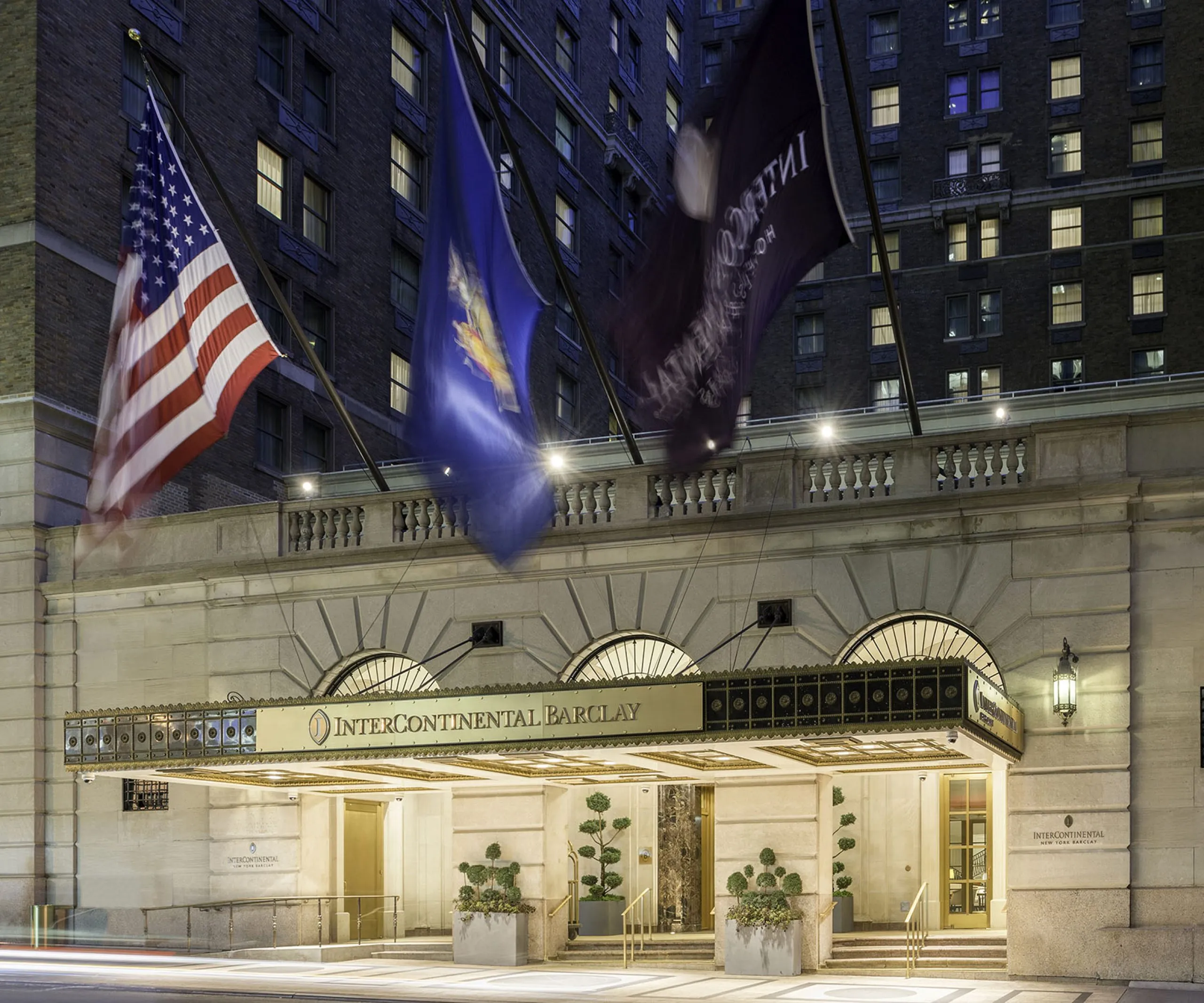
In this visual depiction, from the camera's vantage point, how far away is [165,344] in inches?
1044

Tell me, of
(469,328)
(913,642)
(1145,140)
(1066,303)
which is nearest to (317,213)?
(469,328)

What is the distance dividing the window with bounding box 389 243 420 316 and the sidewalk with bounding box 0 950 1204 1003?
22.3 metres

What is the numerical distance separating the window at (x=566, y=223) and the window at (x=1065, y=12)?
19533mm

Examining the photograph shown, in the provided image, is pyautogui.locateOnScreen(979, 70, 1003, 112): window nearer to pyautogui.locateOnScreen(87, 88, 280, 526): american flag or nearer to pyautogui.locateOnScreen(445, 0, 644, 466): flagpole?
pyautogui.locateOnScreen(445, 0, 644, 466): flagpole

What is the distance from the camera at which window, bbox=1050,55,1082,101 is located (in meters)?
59.5

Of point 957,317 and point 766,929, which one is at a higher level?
point 957,317

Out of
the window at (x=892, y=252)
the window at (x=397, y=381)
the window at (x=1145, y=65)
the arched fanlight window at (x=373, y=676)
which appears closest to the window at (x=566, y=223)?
the window at (x=397, y=381)

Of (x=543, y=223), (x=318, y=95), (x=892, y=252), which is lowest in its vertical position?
(x=543, y=223)

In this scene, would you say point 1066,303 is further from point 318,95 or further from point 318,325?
point 318,325

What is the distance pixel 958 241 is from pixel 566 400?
16744 millimetres

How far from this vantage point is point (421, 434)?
24.5 metres

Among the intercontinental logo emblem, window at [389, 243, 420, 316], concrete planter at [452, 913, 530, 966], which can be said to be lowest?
concrete planter at [452, 913, 530, 966]

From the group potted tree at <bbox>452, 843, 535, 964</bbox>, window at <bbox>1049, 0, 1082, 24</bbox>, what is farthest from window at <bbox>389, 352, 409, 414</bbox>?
window at <bbox>1049, 0, 1082, 24</bbox>

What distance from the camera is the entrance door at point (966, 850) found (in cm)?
3269
